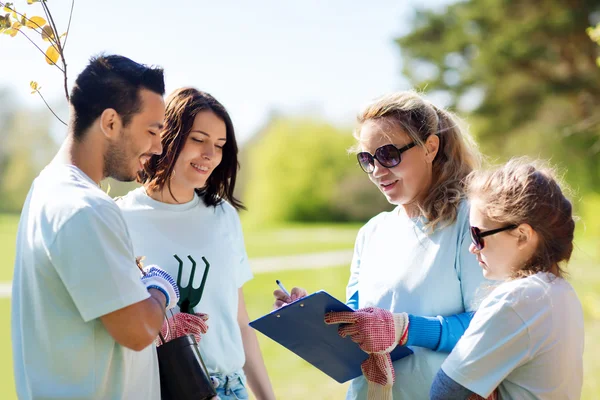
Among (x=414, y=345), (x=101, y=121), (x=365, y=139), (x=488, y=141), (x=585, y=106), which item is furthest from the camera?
(x=488, y=141)

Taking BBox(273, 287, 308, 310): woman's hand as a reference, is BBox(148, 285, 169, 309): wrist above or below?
above

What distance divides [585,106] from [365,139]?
13.9 meters

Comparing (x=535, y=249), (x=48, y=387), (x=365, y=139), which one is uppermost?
(x=365, y=139)

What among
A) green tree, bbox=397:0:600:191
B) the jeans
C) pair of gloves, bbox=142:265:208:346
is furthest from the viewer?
green tree, bbox=397:0:600:191

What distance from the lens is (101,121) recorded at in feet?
6.36

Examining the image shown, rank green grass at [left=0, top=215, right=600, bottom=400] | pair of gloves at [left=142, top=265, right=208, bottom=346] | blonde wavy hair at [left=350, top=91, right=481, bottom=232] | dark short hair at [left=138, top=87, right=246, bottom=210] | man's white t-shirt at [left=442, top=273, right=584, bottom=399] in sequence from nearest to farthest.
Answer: man's white t-shirt at [left=442, top=273, right=584, bottom=399]
pair of gloves at [left=142, top=265, right=208, bottom=346]
blonde wavy hair at [left=350, top=91, right=481, bottom=232]
dark short hair at [left=138, top=87, right=246, bottom=210]
green grass at [left=0, top=215, right=600, bottom=400]

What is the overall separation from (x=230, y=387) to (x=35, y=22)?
5.08ft

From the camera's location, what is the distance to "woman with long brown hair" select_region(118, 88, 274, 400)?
2.65 m

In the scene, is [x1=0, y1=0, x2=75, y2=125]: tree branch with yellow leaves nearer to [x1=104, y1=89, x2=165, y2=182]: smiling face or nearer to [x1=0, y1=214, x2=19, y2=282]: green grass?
[x1=104, y1=89, x2=165, y2=182]: smiling face

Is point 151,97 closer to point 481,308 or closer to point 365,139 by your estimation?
point 365,139

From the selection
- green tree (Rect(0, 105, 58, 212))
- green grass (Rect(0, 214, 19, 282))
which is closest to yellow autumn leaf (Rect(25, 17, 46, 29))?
green grass (Rect(0, 214, 19, 282))

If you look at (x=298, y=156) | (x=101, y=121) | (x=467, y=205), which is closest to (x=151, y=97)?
(x=101, y=121)

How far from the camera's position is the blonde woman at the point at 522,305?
1893mm

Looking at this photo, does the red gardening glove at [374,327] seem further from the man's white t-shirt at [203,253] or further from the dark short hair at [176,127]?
the dark short hair at [176,127]
